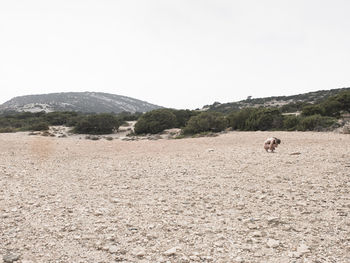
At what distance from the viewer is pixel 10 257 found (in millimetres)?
2676

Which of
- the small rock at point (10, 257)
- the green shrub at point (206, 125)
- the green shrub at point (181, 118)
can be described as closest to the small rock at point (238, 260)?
the small rock at point (10, 257)

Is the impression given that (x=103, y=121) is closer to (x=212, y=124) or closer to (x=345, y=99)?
(x=212, y=124)

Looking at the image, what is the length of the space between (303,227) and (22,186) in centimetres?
551

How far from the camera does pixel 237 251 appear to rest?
2783 millimetres

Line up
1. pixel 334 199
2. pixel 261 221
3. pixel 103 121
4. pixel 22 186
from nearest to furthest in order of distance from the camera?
pixel 261 221, pixel 334 199, pixel 22 186, pixel 103 121

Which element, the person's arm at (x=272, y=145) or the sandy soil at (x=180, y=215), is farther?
the person's arm at (x=272, y=145)

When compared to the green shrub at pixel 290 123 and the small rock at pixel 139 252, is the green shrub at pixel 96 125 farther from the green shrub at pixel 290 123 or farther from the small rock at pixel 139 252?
the small rock at pixel 139 252

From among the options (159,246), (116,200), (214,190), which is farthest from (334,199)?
(116,200)

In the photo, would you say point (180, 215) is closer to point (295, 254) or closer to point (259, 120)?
point (295, 254)

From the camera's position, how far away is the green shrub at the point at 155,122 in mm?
25734

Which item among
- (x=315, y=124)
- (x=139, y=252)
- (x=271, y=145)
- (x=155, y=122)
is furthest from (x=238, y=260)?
(x=155, y=122)

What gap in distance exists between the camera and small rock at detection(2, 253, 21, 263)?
263 centimetres

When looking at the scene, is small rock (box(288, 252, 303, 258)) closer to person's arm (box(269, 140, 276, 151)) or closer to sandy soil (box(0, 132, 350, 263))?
sandy soil (box(0, 132, 350, 263))

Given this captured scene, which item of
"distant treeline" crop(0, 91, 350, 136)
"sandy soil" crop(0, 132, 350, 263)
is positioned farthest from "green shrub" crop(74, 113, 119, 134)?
"sandy soil" crop(0, 132, 350, 263)
